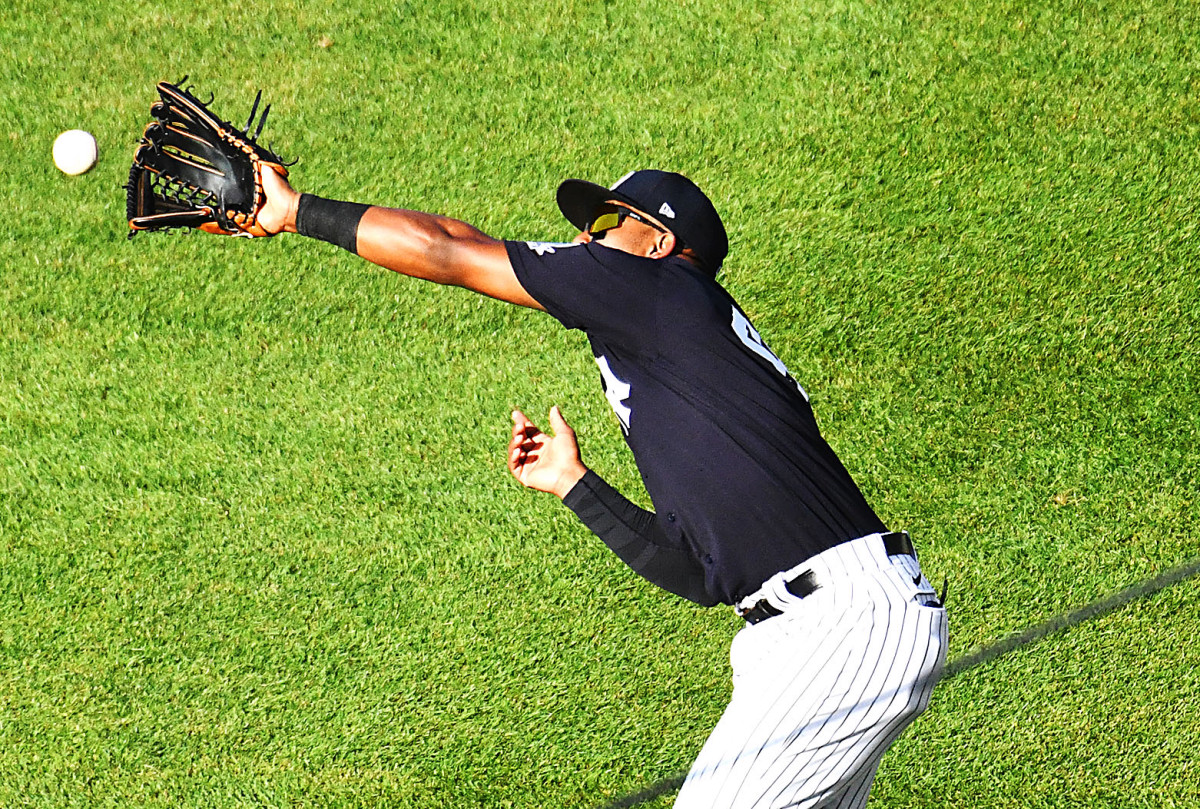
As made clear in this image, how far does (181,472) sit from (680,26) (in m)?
3.91

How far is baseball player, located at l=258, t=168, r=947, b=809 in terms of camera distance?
3576mm

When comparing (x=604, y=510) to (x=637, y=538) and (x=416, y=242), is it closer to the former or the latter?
(x=637, y=538)

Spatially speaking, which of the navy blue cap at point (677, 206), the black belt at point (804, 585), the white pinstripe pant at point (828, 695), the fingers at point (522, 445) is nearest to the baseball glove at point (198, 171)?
the navy blue cap at point (677, 206)

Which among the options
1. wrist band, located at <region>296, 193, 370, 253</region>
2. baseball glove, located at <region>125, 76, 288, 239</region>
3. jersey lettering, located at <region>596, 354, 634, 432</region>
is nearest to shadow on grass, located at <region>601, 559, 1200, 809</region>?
jersey lettering, located at <region>596, 354, 634, 432</region>

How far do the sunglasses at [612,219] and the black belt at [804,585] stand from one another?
133 cm

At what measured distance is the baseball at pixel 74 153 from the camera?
6668mm

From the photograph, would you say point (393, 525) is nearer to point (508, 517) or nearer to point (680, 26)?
point (508, 517)

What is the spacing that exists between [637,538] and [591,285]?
115 centimetres

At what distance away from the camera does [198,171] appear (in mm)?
3939

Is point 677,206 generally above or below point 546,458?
above

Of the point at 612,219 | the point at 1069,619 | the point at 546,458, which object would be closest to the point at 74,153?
the point at 546,458

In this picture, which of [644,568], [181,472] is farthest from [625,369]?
[181,472]

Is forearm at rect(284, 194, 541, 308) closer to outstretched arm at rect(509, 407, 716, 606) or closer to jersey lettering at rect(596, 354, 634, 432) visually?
jersey lettering at rect(596, 354, 634, 432)

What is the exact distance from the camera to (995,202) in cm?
635
